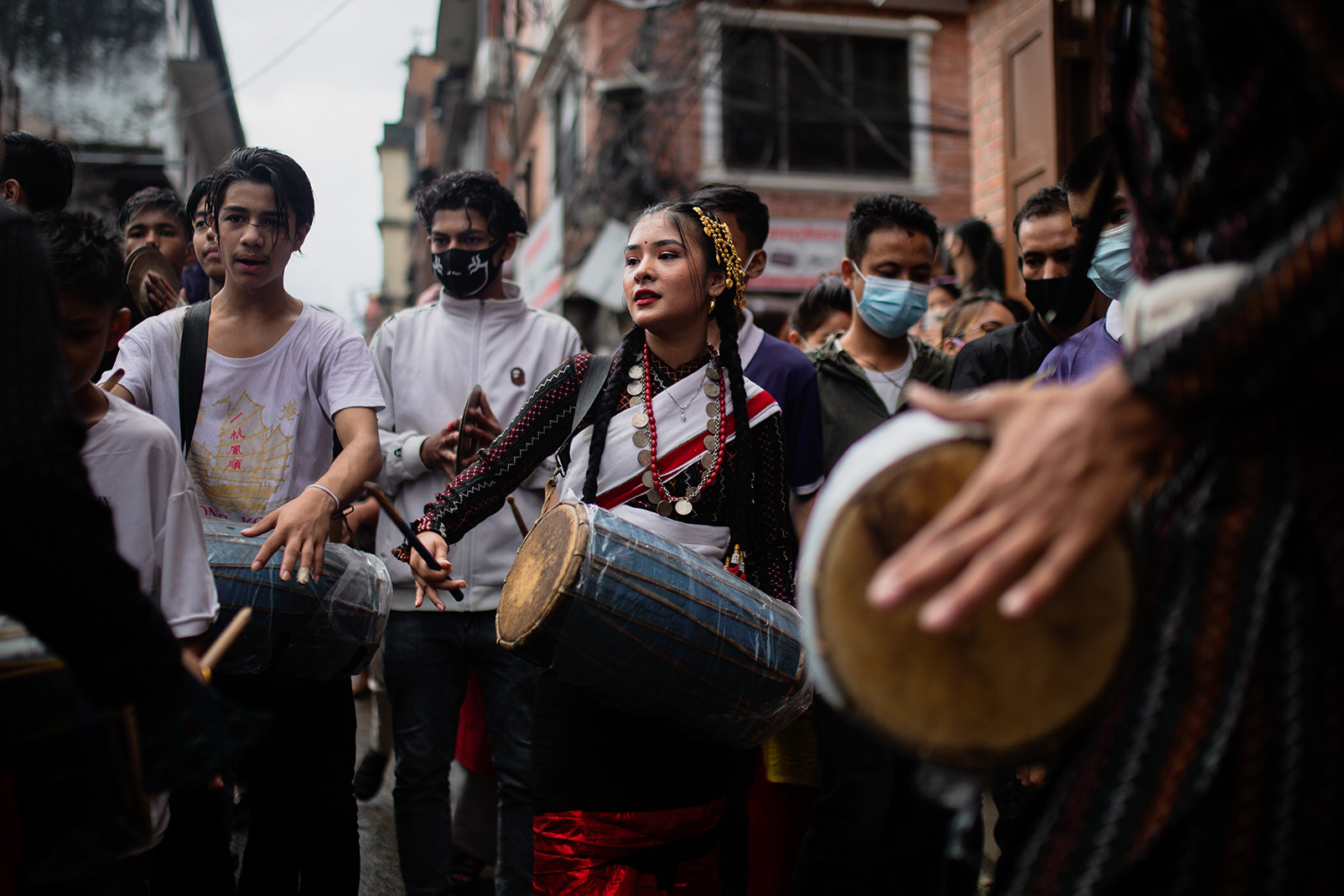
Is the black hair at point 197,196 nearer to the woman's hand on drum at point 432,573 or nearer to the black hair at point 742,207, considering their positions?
the woman's hand on drum at point 432,573

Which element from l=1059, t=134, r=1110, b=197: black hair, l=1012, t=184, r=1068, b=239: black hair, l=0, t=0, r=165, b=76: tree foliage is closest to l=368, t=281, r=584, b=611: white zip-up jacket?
l=1012, t=184, r=1068, b=239: black hair

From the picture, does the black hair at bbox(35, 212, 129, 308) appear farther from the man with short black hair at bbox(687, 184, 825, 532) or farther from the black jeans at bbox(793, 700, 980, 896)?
the black jeans at bbox(793, 700, 980, 896)

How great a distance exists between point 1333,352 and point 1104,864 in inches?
26.1

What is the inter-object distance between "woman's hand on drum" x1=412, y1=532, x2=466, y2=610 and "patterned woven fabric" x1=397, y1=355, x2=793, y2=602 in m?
0.05

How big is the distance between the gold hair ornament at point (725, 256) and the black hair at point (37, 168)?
79.8 inches

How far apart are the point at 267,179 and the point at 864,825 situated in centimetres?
250

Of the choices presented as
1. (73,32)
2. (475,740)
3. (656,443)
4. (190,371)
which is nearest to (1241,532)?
(656,443)

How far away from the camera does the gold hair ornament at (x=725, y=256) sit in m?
3.24

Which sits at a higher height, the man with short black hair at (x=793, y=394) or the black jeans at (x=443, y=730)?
the man with short black hair at (x=793, y=394)

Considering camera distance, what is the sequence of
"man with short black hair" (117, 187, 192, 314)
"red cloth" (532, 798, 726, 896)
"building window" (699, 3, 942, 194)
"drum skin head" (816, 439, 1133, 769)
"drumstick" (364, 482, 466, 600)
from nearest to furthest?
"drum skin head" (816, 439, 1133, 769) < "drumstick" (364, 482, 466, 600) < "red cloth" (532, 798, 726, 896) < "man with short black hair" (117, 187, 192, 314) < "building window" (699, 3, 942, 194)

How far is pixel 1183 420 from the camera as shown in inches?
49.8

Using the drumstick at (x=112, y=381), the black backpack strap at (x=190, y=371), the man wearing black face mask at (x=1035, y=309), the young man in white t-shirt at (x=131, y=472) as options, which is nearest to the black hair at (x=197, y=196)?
the black backpack strap at (x=190, y=371)

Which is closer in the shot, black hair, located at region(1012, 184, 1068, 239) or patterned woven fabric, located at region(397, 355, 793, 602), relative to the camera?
patterned woven fabric, located at region(397, 355, 793, 602)

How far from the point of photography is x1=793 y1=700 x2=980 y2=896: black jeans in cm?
305
